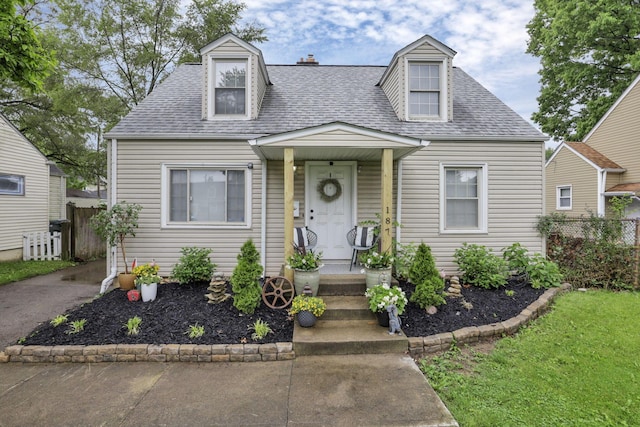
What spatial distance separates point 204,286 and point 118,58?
42.2 ft

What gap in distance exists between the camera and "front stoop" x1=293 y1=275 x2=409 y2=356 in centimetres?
368

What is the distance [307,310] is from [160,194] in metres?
4.06

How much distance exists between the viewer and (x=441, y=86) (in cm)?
687

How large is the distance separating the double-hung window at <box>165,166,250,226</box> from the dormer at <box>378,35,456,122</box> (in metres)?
3.89

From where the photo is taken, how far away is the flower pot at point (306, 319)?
4039 millimetres

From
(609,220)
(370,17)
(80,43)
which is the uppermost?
(80,43)

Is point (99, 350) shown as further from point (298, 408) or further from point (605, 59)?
point (605, 59)

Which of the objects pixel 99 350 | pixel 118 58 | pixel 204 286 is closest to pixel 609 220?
pixel 204 286

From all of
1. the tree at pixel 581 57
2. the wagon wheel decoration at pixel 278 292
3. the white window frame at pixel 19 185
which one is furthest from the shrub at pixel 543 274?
the white window frame at pixel 19 185

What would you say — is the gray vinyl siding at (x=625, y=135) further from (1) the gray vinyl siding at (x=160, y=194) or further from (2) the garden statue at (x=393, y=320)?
(1) the gray vinyl siding at (x=160, y=194)

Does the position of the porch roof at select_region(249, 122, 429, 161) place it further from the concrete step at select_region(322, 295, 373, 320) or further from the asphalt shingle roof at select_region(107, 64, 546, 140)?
the concrete step at select_region(322, 295, 373, 320)

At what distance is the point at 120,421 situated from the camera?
8.36ft

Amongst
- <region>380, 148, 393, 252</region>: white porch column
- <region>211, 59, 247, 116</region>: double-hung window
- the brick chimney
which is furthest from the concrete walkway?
the brick chimney

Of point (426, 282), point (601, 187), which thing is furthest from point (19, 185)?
point (601, 187)
